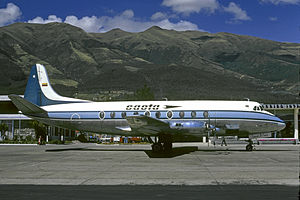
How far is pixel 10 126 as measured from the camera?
64.4 m

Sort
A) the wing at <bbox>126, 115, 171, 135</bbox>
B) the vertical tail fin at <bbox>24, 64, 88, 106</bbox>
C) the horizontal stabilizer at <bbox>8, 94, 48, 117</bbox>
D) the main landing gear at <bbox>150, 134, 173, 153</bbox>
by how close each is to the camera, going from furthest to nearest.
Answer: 1. the vertical tail fin at <bbox>24, 64, 88, 106</bbox>
2. the horizontal stabilizer at <bbox>8, 94, 48, 117</bbox>
3. the main landing gear at <bbox>150, 134, 173, 153</bbox>
4. the wing at <bbox>126, 115, 171, 135</bbox>

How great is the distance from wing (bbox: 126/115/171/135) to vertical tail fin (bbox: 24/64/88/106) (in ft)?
29.5

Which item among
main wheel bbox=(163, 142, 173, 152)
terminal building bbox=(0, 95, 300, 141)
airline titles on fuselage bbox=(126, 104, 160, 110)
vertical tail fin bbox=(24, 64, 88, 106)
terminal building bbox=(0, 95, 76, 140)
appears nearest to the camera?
main wheel bbox=(163, 142, 173, 152)

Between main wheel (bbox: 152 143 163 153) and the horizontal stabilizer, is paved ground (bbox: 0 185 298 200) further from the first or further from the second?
the horizontal stabilizer

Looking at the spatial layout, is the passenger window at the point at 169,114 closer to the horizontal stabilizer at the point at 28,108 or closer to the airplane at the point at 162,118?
the airplane at the point at 162,118

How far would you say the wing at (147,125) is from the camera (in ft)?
78.8

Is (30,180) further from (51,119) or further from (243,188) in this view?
(51,119)

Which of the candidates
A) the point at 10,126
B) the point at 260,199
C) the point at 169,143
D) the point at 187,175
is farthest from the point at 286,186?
the point at 10,126

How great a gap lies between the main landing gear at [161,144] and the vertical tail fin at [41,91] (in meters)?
10.2

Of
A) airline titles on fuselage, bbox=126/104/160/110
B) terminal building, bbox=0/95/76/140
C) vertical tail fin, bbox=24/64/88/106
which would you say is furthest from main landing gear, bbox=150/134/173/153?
terminal building, bbox=0/95/76/140

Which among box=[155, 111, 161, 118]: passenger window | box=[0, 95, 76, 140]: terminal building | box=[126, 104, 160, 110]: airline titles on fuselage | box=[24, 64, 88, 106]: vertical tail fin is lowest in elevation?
box=[0, 95, 76, 140]: terminal building

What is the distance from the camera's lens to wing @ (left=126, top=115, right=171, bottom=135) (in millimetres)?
24027

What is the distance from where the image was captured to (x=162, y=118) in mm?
28016

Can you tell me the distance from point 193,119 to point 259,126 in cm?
566
